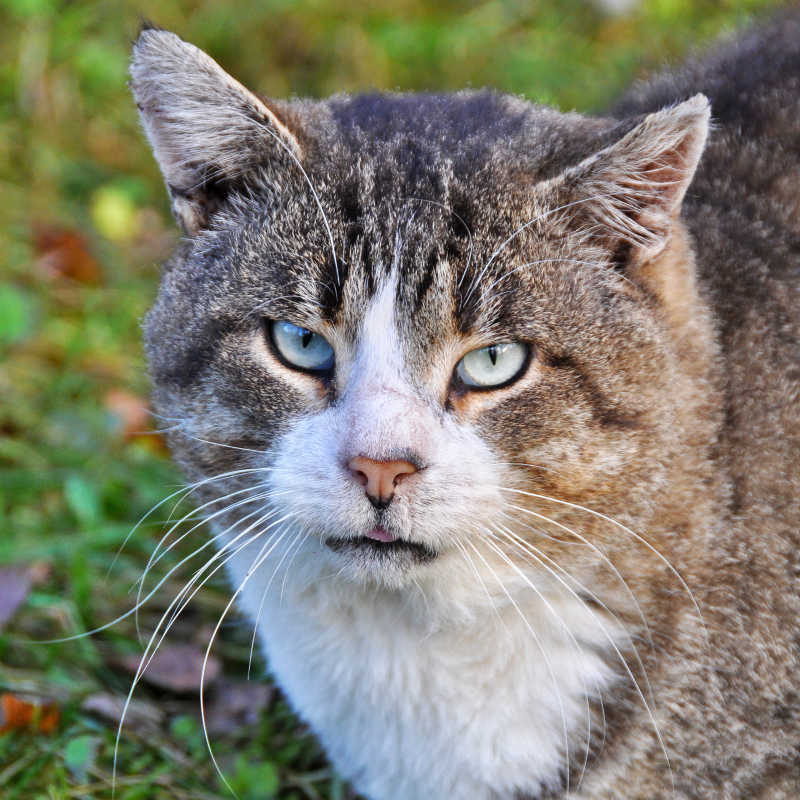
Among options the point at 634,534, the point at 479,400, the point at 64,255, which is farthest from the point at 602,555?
the point at 64,255

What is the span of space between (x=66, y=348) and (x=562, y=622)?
2.61m

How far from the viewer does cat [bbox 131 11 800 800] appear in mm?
2074

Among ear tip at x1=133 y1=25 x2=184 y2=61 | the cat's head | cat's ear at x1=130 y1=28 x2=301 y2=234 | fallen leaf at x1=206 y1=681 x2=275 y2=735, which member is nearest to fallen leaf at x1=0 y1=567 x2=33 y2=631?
fallen leaf at x1=206 y1=681 x2=275 y2=735

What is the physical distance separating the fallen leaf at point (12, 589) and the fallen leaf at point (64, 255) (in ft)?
5.32

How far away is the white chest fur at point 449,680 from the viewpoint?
226 cm

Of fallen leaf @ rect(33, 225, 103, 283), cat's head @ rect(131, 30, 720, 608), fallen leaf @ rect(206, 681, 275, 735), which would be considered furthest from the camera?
fallen leaf @ rect(33, 225, 103, 283)

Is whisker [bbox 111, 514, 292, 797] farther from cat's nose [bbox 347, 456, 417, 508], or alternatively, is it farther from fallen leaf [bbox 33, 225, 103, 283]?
fallen leaf [bbox 33, 225, 103, 283]

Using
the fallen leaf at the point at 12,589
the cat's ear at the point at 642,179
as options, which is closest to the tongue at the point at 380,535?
the cat's ear at the point at 642,179

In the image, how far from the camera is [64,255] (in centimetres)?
464

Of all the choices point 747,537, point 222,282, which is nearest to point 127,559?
point 222,282

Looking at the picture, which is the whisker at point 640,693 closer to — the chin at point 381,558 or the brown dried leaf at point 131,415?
the chin at point 381,558

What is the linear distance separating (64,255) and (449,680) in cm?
300

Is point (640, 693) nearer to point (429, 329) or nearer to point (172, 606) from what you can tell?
point (429, 329)

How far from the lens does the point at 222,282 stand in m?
2.25
